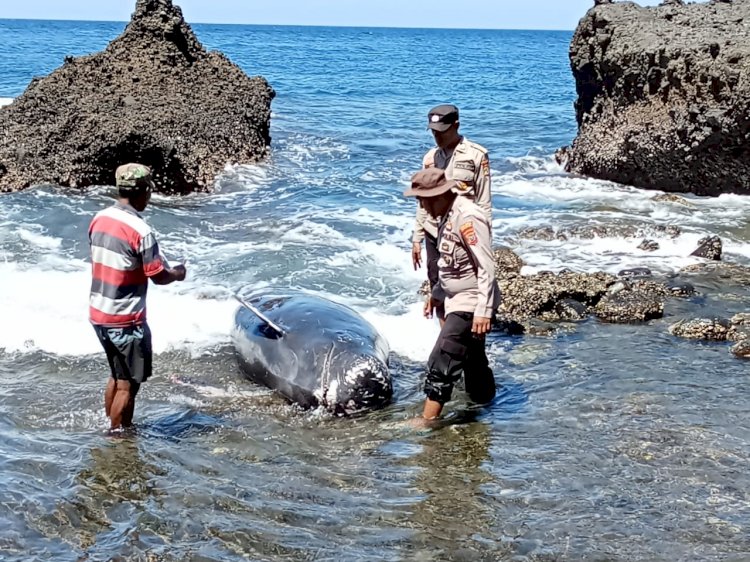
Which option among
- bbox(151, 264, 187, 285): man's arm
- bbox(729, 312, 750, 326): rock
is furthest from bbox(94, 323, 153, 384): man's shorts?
bbox(729, 312, 750, 326): rock

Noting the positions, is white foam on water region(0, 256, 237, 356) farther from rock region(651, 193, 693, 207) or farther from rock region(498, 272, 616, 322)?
rock region(651, 193, 693, 207)

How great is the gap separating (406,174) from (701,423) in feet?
39.3

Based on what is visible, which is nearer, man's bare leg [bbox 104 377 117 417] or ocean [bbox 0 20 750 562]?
ocean [bbox 0 20 750 562]

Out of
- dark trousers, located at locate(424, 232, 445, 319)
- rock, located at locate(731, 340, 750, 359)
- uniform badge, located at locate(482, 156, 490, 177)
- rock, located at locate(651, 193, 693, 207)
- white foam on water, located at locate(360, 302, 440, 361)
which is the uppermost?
uniform badge, located at locate(482, 156, 490, 177)

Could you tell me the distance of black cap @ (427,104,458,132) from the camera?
22.5ft

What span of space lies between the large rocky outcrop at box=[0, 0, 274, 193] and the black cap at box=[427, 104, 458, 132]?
28.5 ft

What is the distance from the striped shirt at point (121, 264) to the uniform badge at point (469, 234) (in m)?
1.92

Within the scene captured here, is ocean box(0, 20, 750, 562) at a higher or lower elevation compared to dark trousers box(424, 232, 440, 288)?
lower

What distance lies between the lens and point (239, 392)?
24.3 ft

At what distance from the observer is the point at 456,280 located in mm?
6270

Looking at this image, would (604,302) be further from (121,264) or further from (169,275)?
(121,264)

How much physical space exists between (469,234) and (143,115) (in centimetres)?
1061

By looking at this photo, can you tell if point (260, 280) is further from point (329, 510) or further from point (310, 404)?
point (329, 510)

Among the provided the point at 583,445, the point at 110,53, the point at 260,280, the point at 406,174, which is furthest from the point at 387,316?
the point at 110,53
